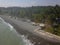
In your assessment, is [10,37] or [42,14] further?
[10,37]

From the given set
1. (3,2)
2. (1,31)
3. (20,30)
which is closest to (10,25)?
(20,30)

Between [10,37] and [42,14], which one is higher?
[42,14]

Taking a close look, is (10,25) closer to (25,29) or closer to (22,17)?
(25,29)

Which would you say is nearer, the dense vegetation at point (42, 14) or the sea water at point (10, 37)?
the dense vegetation at point (42, 14)

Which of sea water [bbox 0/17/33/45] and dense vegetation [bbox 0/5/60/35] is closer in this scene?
dense vegetation [bbox 0/5/60/35]
